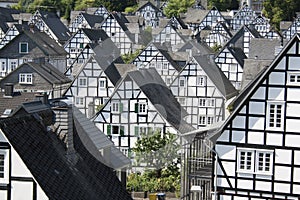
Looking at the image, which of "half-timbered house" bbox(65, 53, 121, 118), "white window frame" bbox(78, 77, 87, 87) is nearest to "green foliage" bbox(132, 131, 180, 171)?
"half-timbered house" bbox(65, 53, 121, 118)

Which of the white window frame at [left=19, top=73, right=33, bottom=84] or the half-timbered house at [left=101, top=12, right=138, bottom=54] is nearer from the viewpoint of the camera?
the white window frame at [left=19, top=73, right=33, bottom=84]

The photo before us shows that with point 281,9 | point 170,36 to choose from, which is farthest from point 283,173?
point 281,9

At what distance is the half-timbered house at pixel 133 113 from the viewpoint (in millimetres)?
32188

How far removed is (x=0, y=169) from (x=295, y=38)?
7.32 m

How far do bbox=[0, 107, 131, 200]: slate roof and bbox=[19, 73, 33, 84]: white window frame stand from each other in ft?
88.9

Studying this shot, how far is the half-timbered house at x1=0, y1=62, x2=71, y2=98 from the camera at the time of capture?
140 ft

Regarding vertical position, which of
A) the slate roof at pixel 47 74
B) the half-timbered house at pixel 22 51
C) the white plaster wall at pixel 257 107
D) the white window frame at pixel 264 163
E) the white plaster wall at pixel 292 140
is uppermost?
the half-timbered house at pixel 22 51

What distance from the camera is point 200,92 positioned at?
37781mm

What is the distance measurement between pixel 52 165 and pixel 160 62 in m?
31.0

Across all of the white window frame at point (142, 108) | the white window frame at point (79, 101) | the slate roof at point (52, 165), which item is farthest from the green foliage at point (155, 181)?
the white window frame at point (79, 101)

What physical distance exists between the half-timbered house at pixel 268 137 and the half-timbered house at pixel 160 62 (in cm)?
2491

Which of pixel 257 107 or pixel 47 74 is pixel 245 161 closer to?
pixel 257 107

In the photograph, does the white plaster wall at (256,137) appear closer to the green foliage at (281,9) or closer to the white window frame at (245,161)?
the white window frame at (245,161)

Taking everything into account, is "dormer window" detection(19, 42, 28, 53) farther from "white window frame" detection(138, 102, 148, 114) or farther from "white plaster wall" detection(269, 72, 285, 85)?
"white plaster wall" detection(269, 72, 285, 85)
